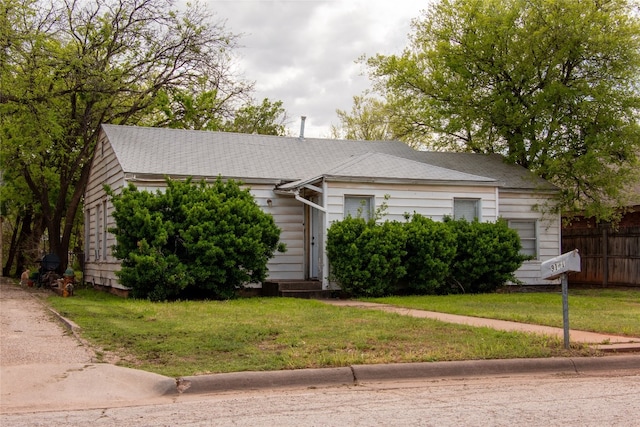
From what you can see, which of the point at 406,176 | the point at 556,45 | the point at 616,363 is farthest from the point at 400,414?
the point at 556,45

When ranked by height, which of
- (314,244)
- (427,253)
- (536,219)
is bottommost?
(427,253)

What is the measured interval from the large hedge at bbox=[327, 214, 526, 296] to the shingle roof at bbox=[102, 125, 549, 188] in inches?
56.4

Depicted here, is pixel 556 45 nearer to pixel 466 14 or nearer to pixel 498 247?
pixel 466 14

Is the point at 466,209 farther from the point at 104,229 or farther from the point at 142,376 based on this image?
the point at 142,376

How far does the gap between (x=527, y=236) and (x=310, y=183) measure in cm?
763

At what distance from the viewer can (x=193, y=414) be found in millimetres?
6422

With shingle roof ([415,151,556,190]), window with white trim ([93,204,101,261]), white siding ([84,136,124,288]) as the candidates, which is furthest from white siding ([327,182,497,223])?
window with white trim ([93,204,101,261])

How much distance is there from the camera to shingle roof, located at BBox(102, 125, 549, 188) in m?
19.1

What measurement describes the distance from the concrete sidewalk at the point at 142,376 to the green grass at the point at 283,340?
240 mm

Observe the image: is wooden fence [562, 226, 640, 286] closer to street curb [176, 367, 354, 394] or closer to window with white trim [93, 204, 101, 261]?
window with white trim [93, 204, 101, 261]

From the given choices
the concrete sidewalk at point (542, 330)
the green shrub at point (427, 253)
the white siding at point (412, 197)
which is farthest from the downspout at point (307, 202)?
the concrete sidewalk at point (542, 330)

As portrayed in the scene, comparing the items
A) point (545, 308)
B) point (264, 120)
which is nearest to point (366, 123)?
point (264, 120)

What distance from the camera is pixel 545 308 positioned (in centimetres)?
1480

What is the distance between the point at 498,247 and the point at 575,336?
8.70 m
